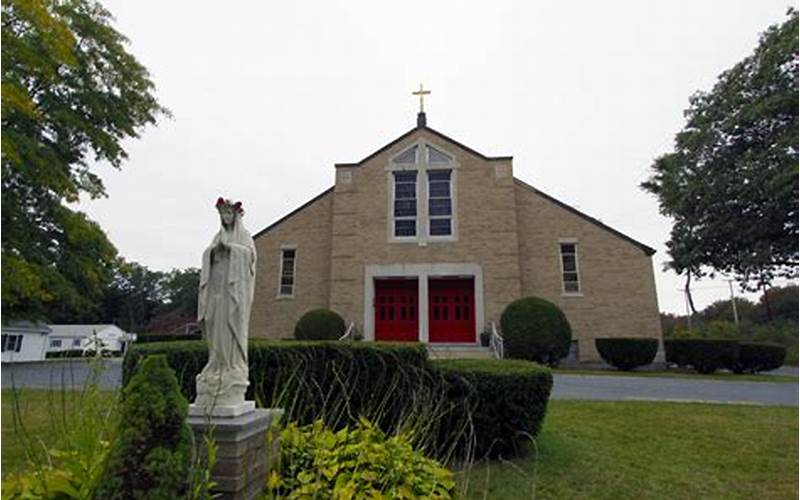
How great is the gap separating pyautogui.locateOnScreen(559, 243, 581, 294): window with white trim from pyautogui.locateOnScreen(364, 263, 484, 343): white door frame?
11.4 ft

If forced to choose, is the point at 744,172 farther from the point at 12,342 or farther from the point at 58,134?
the point at 12,342

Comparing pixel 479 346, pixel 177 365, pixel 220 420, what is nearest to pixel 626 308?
pixel 479 346

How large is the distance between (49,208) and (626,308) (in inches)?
791

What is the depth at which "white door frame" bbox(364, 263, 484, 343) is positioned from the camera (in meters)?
18.7

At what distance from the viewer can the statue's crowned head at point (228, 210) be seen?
4078 mm

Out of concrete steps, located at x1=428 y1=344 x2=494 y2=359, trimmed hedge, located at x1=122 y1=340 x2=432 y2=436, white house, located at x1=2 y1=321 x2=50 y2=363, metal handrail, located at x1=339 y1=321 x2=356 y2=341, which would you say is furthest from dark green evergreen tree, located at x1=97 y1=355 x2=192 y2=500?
white house, located at x1=2 y1=321 x2=50 y2=363

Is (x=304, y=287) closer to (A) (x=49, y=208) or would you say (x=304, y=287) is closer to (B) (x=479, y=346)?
(B) (x=479, y=346)

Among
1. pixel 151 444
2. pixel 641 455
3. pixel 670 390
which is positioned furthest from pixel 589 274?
pixel 151 444

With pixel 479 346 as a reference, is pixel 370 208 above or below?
above

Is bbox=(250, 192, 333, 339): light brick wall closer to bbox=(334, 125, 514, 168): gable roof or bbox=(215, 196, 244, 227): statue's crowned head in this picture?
bbox=(334, 125, 514, 168): gable roof

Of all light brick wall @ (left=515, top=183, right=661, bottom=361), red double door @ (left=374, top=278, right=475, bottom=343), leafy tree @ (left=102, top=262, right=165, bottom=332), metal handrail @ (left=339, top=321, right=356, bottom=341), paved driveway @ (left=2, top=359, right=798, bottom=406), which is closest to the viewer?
paved driveway @ (left=2, top=359, right=798, bottom=406)

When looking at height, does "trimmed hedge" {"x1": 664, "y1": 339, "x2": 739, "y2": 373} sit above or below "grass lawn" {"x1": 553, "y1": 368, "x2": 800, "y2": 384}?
above

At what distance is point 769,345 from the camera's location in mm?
16281

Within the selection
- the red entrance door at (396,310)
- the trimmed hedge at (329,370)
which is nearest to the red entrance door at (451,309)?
the red entrance door at (396,310)
